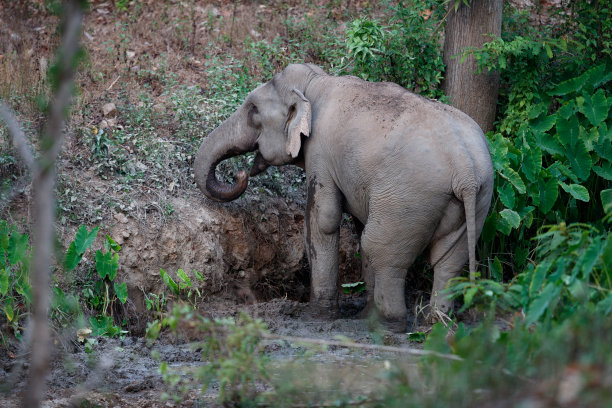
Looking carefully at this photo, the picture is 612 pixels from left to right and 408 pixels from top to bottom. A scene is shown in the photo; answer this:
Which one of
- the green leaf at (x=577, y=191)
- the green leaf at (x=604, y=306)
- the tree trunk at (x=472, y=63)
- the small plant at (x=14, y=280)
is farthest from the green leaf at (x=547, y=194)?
the small plant at (x=14, y=280)

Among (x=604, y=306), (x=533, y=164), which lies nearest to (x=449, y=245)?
(x=533, y=164)

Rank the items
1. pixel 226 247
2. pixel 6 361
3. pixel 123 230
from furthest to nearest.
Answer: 1. pixel 226 247
2. pixel 123 230
3. pixel 6 361

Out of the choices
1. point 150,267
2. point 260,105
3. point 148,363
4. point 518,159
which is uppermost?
point 260,105

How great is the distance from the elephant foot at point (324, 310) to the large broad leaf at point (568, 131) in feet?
9.19

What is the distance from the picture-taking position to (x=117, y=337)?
6.62 meters

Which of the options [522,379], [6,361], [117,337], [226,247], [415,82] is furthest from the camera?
[415,82]

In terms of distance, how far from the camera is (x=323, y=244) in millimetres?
7137

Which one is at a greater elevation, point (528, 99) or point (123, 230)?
point (528, 99)

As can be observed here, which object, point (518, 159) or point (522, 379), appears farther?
point (518, 159)

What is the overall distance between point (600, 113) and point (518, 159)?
1044 mm

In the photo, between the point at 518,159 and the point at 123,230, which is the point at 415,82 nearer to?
the point at 518,159

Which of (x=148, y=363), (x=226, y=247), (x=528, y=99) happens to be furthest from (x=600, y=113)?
(x=148, y=363)

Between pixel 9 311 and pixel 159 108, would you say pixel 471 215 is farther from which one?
A: pixel 159 108

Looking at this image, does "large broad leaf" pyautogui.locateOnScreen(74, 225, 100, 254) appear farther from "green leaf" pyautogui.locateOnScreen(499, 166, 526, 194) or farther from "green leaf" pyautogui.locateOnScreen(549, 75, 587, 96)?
"green leaf" pyautogui.locateOnScreen(549, 75, 587, 96)
